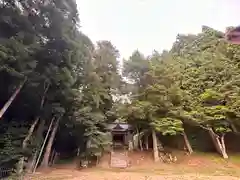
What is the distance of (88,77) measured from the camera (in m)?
17.1

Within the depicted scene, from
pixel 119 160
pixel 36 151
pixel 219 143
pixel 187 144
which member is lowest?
pixel 36 151

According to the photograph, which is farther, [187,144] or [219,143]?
[187,144]

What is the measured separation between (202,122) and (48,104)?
37.3ft

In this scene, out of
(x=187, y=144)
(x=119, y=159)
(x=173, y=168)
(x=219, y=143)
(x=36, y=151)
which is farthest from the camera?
(x=187, y=144)

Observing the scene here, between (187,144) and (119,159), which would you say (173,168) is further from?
(119,159)

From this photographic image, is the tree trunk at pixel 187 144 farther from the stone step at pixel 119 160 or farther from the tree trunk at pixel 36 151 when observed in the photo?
the tree trunk at pixel 36 151

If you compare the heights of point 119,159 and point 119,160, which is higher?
point 119,159

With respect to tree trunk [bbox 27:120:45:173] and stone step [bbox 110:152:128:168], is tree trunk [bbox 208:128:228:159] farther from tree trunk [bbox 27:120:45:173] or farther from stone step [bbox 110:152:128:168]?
tree trunk [bbox 27:120:45:173]

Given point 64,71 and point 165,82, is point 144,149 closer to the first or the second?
point 165,82

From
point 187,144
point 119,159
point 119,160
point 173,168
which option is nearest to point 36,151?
point 119,160

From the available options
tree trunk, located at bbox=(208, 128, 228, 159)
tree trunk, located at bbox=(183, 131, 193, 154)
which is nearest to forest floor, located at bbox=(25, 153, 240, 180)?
tree trunk, located at bbox=(208, 128, 228, 159)

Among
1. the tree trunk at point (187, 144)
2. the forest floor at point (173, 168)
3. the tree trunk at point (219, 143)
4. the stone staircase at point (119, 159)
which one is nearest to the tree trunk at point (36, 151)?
the forest floor at point (173, 168)

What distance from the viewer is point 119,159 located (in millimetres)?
19047

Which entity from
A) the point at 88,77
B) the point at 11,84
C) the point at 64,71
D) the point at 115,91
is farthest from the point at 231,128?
the point at 11,84
